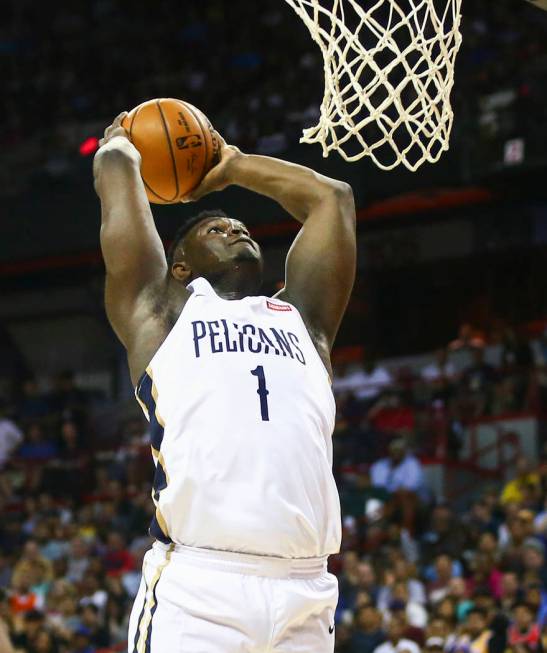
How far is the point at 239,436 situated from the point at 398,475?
895 cm

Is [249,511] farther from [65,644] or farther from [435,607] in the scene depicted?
[65,644]

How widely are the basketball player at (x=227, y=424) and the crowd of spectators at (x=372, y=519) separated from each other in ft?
15.2

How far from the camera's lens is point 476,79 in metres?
13.9

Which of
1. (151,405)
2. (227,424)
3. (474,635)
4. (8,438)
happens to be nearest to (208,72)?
(8,438)

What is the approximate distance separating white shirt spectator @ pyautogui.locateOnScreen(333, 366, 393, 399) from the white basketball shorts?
1077 centimetres

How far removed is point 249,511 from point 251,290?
Answer: 0.71 metres

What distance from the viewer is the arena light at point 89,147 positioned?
15.8m

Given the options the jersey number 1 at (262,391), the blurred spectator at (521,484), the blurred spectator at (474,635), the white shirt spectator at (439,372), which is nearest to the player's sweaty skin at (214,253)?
the jersey number 1 at (262,391)

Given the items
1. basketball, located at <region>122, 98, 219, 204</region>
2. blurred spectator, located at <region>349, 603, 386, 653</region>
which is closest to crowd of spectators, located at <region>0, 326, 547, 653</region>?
blurred spectator, located at <region>349, 603, 386, 653</region>

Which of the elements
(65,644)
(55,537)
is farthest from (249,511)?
(55,537)

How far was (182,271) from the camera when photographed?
363cm

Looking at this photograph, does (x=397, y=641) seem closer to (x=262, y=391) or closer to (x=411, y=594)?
(x=411, y=594)

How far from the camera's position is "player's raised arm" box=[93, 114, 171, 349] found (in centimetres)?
340

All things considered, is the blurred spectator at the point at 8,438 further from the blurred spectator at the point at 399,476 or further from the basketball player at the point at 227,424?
the basketball player at the point at 227,424
